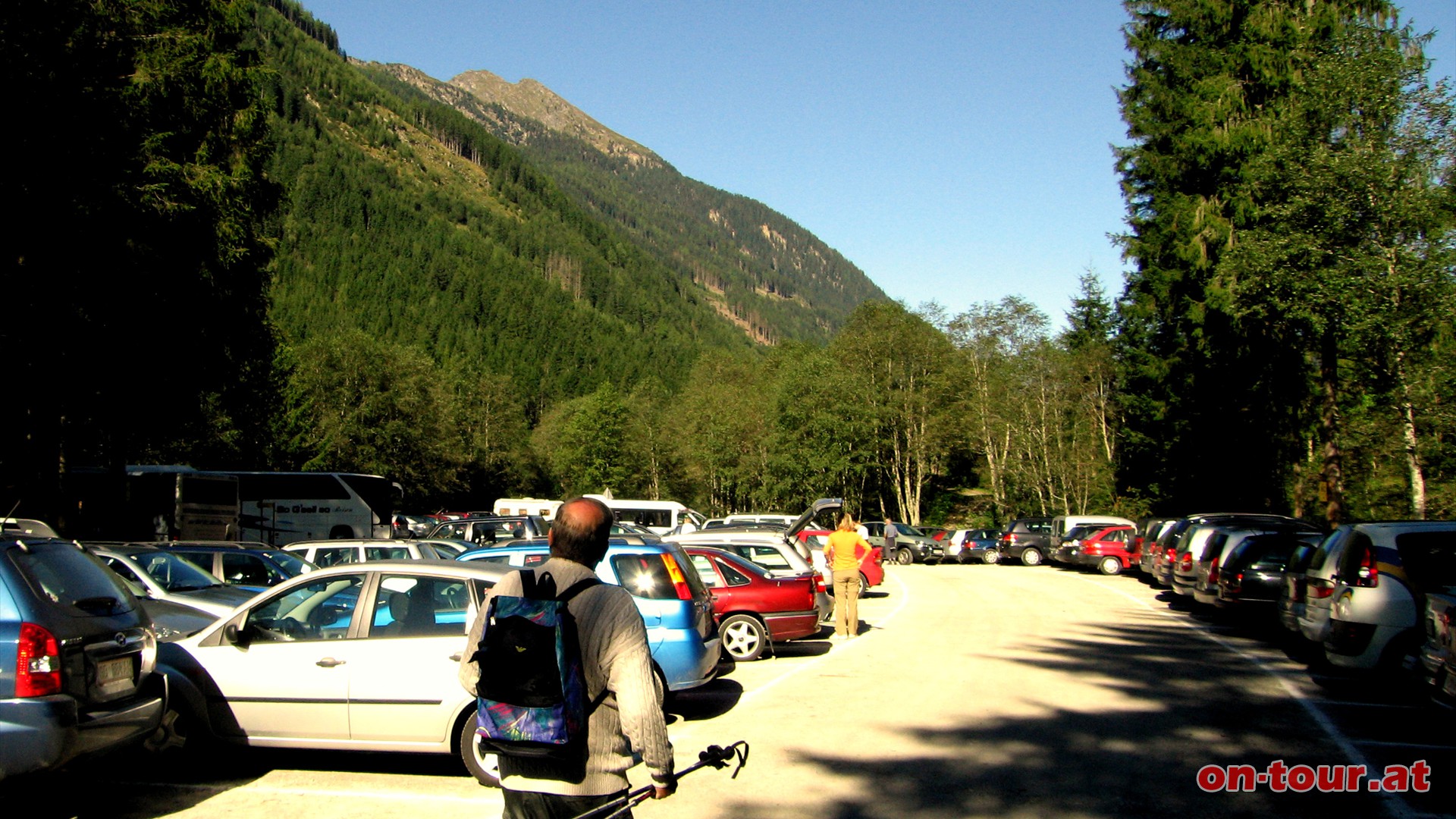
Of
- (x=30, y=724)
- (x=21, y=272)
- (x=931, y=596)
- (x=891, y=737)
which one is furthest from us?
(x=931, y=596)

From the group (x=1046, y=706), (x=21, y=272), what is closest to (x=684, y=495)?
(x=21, y=272)

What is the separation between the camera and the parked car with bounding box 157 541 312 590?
13430 mm

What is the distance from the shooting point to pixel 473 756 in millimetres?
6855

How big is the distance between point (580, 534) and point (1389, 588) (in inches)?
364

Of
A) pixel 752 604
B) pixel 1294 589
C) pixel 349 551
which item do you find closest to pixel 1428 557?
pixel 1294 589

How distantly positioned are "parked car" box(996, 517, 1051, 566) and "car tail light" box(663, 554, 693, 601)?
3149 cm

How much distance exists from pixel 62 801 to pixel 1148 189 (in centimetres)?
3665

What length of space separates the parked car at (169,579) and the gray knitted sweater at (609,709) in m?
8.27

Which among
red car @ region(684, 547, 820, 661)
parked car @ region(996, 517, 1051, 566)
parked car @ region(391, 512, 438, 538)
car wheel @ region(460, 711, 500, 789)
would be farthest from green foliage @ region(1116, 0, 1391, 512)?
parked car @ region(391, 512, 438, 538)

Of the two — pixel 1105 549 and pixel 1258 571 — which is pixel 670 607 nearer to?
pixel 1258 571

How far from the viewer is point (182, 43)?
22.2 meters

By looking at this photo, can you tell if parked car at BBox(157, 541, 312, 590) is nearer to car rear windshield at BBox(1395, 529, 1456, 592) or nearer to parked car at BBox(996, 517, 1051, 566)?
car rear windshield at BBox(1395, 529, 1456, 592)

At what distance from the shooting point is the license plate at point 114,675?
19.9ft

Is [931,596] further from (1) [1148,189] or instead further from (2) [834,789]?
(1) [1148,189]
